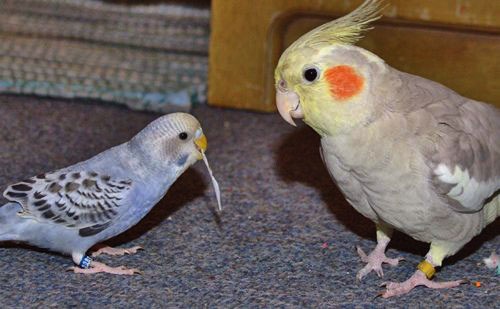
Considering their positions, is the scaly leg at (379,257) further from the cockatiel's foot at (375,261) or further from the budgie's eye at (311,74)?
the budgie's eye at (311,74)

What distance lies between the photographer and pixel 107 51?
240cm

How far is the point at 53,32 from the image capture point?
2480 mm

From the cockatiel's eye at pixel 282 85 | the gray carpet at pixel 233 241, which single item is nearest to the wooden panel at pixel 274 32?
the gray carpet at pixel 233 241

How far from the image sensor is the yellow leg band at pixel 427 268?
52.9 inches

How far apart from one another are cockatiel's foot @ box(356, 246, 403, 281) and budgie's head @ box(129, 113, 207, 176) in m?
0.40

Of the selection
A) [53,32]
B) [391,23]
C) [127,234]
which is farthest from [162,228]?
[53,32]

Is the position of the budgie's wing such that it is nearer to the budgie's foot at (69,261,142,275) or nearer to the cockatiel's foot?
the cockatiel's foot

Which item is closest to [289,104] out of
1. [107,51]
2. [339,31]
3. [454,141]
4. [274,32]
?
[339,31]

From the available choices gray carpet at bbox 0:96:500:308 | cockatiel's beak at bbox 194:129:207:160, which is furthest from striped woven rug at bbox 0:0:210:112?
cockatiel's beak at bbox 194:129:207:160

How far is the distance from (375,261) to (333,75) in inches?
15.4

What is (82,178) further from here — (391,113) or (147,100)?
(147,100)

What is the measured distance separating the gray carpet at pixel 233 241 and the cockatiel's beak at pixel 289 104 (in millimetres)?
306

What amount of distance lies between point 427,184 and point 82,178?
627 mm

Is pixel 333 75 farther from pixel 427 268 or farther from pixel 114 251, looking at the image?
pixel 114 251
